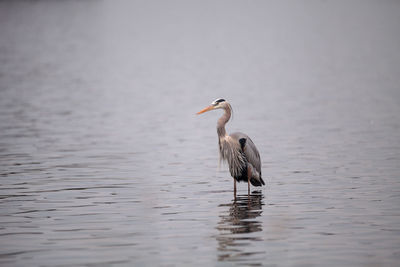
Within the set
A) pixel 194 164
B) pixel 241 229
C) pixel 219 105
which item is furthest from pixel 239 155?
pixel 194 164

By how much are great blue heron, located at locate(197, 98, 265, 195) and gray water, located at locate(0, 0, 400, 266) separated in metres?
0.39

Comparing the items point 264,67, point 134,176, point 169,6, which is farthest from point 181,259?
point 169,6

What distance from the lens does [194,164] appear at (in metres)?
20.0

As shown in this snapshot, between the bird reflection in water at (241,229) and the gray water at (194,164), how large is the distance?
4cm

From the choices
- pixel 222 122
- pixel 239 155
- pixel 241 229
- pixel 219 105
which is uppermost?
pixel 219 105

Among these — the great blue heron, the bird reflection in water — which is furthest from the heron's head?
the bird reflection in water

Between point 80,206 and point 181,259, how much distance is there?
429 centimetres

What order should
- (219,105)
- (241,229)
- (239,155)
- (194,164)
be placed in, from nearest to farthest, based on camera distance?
(241,229) < (239,155) < (219,105) < (194,164)

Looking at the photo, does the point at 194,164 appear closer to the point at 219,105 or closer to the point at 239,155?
the point at 219,105

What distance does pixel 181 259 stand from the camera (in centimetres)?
1075

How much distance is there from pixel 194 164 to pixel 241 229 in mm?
7692

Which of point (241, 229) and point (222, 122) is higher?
point (222, 122)

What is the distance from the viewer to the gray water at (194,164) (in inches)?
452

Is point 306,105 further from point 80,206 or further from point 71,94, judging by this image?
point 80,206
